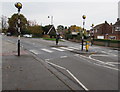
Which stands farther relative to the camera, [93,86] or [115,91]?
[93,86]

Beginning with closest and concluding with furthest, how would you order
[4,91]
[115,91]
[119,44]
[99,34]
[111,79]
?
[4,91]
[115,91]
[111,79]
[119,44]
[99,34]

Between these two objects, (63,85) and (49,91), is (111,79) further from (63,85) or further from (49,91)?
(49,91)

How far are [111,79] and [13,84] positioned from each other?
13.4ft

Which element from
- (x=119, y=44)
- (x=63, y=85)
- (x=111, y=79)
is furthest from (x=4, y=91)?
(x=119, y=44)

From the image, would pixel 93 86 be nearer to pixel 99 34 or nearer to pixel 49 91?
pixel 49 91

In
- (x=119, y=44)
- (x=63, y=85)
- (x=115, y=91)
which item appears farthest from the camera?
(x=119, y=44)

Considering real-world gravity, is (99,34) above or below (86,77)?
above

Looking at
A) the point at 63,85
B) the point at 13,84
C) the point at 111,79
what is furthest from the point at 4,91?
the point at 111,79

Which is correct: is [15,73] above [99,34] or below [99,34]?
below

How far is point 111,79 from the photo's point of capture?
6.80 m

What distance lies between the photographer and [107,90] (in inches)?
214

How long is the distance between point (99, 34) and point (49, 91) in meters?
50.6

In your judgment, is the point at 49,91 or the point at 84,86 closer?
the point at 49,91

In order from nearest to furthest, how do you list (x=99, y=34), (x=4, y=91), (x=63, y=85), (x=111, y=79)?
(x=4, y=91) < (x=63, y=85) < (x=111, y=79) < (x=99, y=34)
